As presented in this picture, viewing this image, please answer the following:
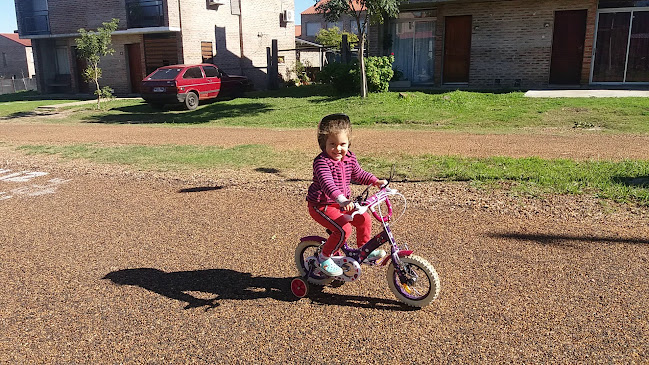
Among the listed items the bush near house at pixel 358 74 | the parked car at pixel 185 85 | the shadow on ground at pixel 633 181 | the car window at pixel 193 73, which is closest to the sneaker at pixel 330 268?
the shadow on ground at pixel 633 181

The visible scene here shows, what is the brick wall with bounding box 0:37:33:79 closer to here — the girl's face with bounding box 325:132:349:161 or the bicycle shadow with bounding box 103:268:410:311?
the bicycle shadow with bounding box 103:268:410:311

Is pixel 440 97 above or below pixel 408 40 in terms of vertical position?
below

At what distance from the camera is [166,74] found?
808 inches

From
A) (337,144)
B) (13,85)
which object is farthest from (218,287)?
(13,85)

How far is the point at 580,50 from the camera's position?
18.9 metres

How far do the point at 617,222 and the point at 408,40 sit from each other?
667 inches

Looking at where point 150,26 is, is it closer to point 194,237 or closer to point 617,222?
point 194,237

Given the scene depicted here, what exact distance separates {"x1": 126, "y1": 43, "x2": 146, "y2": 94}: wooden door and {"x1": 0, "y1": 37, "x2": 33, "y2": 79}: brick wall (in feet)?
100

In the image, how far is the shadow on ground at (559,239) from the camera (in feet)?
16.8

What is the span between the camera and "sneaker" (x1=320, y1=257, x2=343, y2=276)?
4039mm

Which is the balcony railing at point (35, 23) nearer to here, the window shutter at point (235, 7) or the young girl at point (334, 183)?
the window shutter at point (235, 7)

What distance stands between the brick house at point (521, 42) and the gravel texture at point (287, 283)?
1387 cm

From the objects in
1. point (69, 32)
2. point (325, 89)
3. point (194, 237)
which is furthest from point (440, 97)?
point (69, 32)

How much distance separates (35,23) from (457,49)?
2362 centimetres
